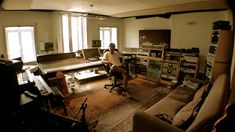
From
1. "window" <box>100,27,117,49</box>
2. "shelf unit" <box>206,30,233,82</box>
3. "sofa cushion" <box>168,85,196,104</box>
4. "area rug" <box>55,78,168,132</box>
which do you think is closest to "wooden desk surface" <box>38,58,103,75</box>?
"area rug" <box>55,78,168,132</box>

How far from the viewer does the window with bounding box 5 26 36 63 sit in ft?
15.4

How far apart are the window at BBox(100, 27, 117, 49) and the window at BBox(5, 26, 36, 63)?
262 centimetres

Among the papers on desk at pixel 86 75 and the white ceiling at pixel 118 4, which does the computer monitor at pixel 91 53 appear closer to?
the papers on desk at pixel 86 75

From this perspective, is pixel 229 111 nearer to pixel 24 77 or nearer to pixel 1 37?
pixel 24 77

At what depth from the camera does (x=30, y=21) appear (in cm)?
478

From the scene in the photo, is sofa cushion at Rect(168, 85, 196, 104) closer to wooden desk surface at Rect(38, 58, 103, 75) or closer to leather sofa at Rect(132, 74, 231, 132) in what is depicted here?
leather sofa at Rect(132, 74, 231, 132)

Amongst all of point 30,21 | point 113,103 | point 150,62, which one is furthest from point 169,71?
point 30,21

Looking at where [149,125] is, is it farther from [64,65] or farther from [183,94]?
[64,65]

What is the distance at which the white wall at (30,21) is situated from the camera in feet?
14.3

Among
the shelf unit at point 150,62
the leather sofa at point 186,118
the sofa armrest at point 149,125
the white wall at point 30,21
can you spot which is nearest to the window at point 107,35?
the shelf unit at point 150,62

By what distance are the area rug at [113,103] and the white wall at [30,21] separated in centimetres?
195

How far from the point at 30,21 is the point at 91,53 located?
75.9 inches

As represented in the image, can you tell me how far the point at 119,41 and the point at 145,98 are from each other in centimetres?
368

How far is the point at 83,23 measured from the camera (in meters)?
5.93
